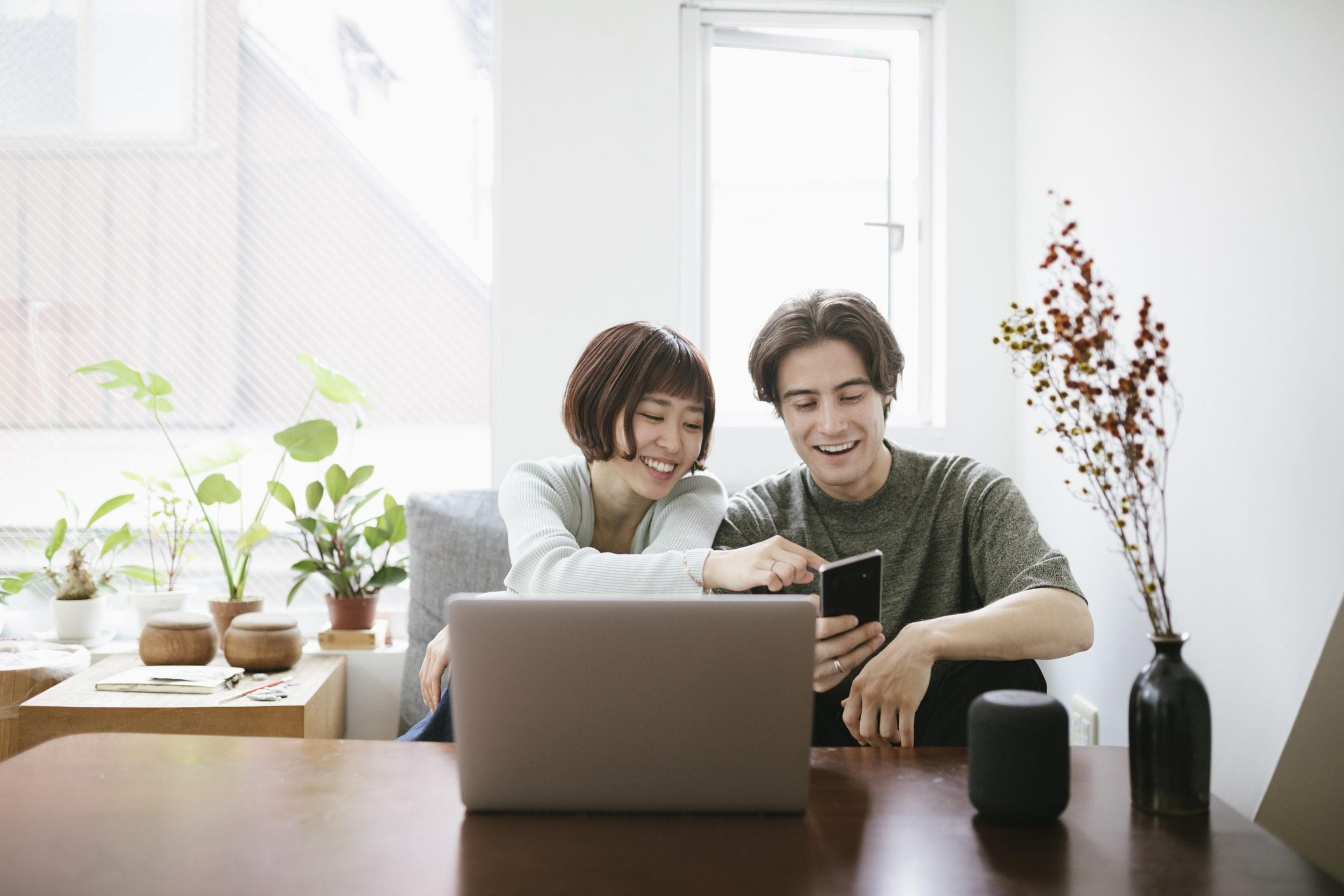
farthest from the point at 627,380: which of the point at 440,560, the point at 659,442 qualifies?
the point at 440,560

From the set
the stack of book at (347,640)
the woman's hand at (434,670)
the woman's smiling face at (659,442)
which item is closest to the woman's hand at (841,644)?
the woman's smiling face at (659,442)

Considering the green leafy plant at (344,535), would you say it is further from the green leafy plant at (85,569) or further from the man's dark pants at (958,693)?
the man's dark pants at (958,693)

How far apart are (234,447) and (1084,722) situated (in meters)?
2.12

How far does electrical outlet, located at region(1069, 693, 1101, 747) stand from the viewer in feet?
7.46

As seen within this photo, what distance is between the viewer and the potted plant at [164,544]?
2.71 meters

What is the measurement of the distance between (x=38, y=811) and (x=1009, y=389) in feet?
7.84

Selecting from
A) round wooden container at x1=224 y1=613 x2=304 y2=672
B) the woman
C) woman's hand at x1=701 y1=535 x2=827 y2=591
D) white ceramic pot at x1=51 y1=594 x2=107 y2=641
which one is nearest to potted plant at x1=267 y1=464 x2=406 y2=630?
round wooden container at x1=224 y1=613 x2=304 y2=672

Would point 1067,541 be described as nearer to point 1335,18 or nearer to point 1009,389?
point 1009,389

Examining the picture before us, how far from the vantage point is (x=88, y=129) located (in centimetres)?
296

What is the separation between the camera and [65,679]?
2.42 m


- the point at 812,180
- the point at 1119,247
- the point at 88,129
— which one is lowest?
the point at 1119,247

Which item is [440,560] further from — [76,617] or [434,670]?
[76,617]

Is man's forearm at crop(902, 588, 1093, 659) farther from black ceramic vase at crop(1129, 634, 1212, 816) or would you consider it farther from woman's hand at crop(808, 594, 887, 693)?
black ceramic vase at crop(1129, 634, 1212, 816)

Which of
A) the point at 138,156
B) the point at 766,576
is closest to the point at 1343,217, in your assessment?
the point at 766,576
